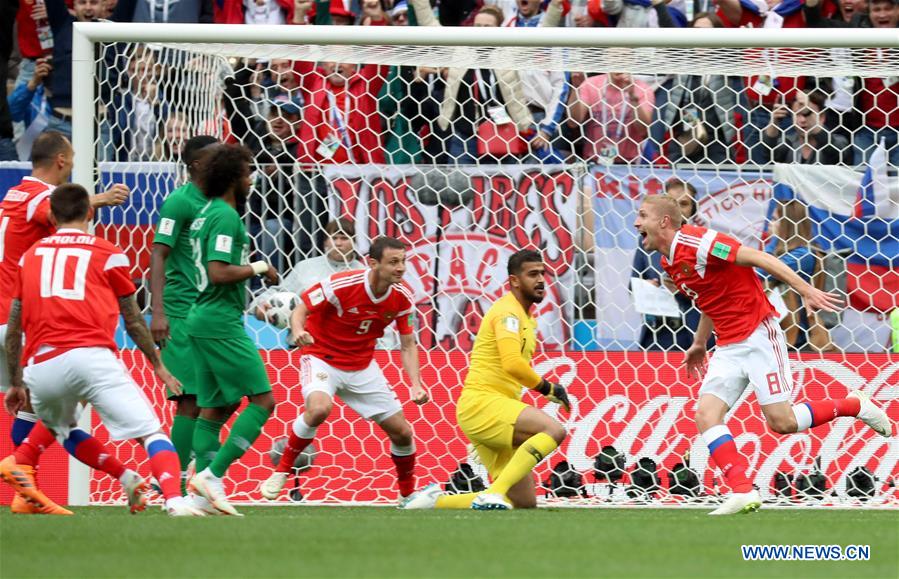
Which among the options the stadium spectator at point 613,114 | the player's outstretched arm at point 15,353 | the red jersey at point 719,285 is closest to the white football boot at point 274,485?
the player's outstretched arm at point 15,353

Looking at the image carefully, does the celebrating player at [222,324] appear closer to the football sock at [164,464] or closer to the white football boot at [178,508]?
the white football boot at [178,508]

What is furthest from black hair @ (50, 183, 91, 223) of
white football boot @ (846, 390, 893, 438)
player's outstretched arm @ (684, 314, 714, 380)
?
white football boot @ (846, 390, 893, 438)

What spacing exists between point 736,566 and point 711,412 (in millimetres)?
2407

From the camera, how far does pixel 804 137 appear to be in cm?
975

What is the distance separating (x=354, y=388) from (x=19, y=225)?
218 centimetres

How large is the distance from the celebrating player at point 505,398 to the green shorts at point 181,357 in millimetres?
1481

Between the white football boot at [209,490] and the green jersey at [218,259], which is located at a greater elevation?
the green jersey at [218,259]

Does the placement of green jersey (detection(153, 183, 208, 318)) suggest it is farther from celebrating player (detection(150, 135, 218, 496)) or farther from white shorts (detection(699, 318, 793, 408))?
white shorts (detection(699, 318, 793, 408))

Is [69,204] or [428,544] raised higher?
[69,204]

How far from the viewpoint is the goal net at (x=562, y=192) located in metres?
9.00

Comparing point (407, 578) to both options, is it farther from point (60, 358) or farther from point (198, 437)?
point (198, 437)

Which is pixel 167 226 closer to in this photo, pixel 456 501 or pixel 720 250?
pixel 456 501

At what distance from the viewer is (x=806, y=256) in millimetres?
9531

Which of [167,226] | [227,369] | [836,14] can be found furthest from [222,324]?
[836,14]
